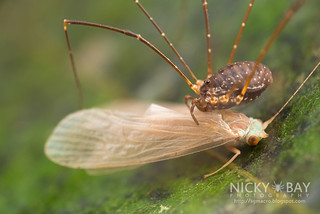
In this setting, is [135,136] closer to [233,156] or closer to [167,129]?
[167,129]

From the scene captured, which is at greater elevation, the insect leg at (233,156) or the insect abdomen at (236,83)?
the insect abdomen at (236,83)

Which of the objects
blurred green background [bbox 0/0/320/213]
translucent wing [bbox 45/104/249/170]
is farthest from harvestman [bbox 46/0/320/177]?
blurred green background [bbox 0/0/320/213]

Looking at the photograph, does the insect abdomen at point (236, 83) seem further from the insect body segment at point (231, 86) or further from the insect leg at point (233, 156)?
the insect leg at point (233, 156)

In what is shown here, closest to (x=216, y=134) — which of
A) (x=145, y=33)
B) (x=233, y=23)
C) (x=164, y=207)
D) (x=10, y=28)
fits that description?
(x=164, y=207)

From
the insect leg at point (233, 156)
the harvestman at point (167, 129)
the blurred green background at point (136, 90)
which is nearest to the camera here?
the blurred green background at point (136, 90)

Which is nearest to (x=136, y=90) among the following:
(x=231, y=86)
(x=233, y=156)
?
(x=231, y=86)

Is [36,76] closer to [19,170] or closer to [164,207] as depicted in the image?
[19,170]

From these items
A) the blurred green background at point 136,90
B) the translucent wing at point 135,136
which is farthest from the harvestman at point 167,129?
the blurred green background at point 136,90
